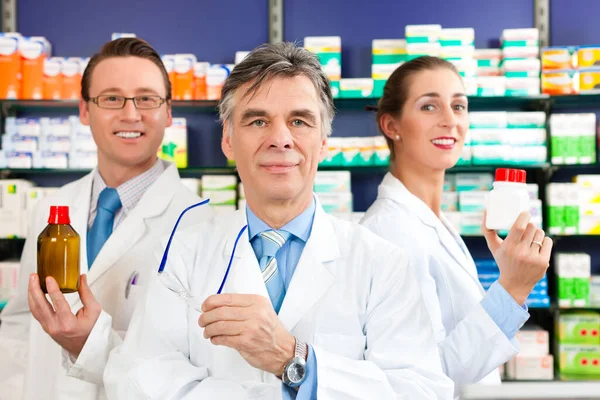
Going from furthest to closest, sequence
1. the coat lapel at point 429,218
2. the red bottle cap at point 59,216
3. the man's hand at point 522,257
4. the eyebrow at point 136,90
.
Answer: the eyebrow at point 136,90
the coat lapel at point 429,218
the red bottle cap at point 59,216
the man's hand at point 522,257

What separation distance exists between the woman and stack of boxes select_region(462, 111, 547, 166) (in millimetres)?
2028

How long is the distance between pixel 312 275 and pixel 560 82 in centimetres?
323

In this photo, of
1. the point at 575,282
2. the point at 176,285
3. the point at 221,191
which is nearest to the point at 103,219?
the point at 176,285

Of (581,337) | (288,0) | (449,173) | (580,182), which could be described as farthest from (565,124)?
(288,0)

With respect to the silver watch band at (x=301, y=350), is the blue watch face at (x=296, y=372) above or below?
below

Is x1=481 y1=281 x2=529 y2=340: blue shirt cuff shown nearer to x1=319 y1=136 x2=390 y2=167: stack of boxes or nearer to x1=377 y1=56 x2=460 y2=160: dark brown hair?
x1=377 y1=56 x2=460 y2=160: dark brown hair

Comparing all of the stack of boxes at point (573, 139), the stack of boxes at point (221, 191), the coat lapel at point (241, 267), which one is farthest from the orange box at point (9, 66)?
the stack of boxes at point (573, 139)

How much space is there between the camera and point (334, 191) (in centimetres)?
419

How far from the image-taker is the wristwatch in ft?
4.41

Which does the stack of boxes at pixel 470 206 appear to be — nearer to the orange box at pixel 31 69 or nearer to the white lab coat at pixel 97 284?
the white lab coat at pixel 97 284

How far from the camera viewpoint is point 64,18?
477 centimetres

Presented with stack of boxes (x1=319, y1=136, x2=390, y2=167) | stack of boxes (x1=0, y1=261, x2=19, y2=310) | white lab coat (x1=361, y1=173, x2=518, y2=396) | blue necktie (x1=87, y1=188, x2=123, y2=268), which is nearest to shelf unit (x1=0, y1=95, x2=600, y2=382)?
stack of boxes (x1=319, y1=136, x2=390, y2=167)

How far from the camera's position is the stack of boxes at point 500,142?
4.16 meters

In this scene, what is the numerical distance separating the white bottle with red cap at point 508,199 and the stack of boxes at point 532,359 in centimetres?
269
